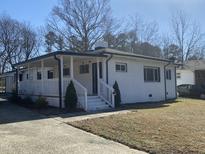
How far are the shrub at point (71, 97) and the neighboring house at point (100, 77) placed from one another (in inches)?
18.1

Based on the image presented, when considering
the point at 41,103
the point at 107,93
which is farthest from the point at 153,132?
the point at 41,103

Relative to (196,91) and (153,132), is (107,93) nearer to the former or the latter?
(153,132)

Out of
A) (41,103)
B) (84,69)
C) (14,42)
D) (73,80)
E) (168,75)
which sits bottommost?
(41,103)

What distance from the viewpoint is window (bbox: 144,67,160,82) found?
75.2 ft

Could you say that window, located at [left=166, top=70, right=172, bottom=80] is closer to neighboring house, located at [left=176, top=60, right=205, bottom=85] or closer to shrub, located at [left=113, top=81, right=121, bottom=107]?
shrub, located at [left=113, top=81, right=121, bottom=107]

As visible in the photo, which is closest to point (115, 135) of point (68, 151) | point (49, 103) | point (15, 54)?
point (68, 151)

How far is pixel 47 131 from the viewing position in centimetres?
1050

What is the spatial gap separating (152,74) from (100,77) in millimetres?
5633

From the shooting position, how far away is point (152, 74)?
2366 centimetres

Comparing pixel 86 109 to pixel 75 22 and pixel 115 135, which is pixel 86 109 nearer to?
pixel 115 135

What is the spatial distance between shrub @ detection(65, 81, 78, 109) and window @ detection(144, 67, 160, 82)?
24.3 ft

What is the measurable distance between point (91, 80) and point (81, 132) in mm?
10135

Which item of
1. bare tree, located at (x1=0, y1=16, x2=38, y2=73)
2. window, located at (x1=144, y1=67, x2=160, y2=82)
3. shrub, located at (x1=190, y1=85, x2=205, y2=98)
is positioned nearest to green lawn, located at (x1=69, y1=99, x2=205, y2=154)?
window, located at (x1=144, y1=67, x2=160, y2=82)

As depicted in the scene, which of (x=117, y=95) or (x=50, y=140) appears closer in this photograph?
(x=50, y=140)
